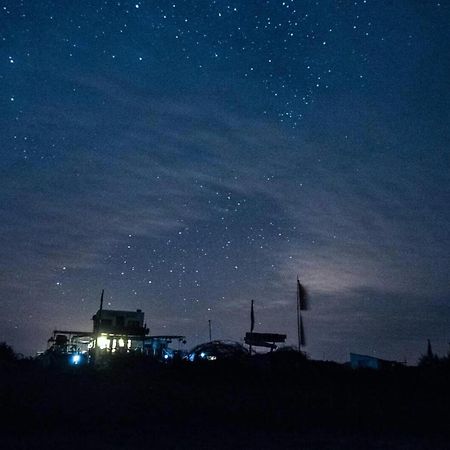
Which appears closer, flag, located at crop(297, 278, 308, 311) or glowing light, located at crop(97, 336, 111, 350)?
flag, located at crop(297, 278, 308, 311)

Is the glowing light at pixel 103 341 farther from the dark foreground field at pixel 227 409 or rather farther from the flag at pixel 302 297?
the dark foreground field at pixel 227 409

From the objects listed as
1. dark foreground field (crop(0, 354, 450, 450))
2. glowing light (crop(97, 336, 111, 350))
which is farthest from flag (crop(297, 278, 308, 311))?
glowing light (crop(97, 336, 111, 350))

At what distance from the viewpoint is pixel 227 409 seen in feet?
36.8

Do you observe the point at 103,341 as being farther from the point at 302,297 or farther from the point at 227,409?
the point at 227,409

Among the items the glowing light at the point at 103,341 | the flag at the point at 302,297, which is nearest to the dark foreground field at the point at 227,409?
the flag at the point at 302,297

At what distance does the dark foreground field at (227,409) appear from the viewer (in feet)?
26.8

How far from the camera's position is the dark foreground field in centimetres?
818

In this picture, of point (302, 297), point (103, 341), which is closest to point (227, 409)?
point (302, 297)

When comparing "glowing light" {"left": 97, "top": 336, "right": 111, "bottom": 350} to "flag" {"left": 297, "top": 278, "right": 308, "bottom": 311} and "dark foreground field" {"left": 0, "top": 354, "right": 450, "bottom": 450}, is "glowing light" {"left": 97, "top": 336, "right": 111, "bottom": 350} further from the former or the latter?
"dark foreground field" {"left": 0, "top": 354, "right": 450, "bottom": 450}

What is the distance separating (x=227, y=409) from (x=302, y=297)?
23549mm

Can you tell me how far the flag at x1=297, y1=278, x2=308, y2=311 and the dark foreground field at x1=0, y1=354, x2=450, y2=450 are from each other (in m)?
15.3

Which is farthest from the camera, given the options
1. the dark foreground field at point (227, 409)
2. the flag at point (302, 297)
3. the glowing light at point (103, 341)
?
the glowing light at point (103, 341)

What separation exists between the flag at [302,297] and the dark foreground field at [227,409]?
15306 mm

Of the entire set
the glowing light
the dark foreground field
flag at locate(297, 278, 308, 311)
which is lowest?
the dark foreground field
